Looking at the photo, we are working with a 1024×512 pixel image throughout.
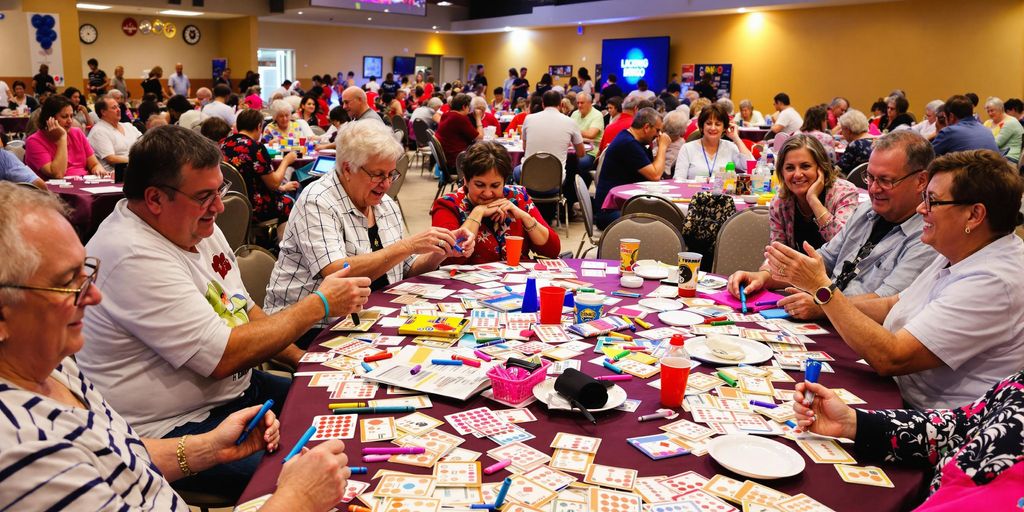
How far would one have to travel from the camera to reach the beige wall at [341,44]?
74.4 feet

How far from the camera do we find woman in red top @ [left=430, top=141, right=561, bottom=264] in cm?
353

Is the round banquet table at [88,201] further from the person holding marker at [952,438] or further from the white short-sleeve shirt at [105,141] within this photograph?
the person holding marker at [952,438]

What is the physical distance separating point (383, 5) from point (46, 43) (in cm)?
842

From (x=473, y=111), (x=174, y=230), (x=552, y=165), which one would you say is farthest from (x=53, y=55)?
(x=174, y=230)

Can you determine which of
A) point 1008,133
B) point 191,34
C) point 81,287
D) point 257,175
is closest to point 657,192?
point 257,175

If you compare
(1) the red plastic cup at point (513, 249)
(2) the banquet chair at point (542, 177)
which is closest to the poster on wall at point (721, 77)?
(2) the banquet chair at point (542, 177)

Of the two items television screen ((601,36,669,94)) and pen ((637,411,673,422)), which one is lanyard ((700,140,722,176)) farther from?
television screen ((601,36,669,94))

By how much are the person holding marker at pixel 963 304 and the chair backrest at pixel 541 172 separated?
17.2ft

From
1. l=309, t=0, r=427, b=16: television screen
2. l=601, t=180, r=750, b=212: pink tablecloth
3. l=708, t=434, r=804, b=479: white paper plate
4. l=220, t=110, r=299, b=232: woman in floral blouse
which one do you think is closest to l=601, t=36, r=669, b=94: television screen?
l=309, t=0, r=427, b=16: television screen

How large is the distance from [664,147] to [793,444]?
5229 mm

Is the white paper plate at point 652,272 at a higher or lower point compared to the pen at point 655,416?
higher

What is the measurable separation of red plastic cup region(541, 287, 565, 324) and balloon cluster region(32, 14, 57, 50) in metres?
17.2

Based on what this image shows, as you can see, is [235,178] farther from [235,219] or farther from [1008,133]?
[1008,133]

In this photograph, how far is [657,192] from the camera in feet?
18.7
